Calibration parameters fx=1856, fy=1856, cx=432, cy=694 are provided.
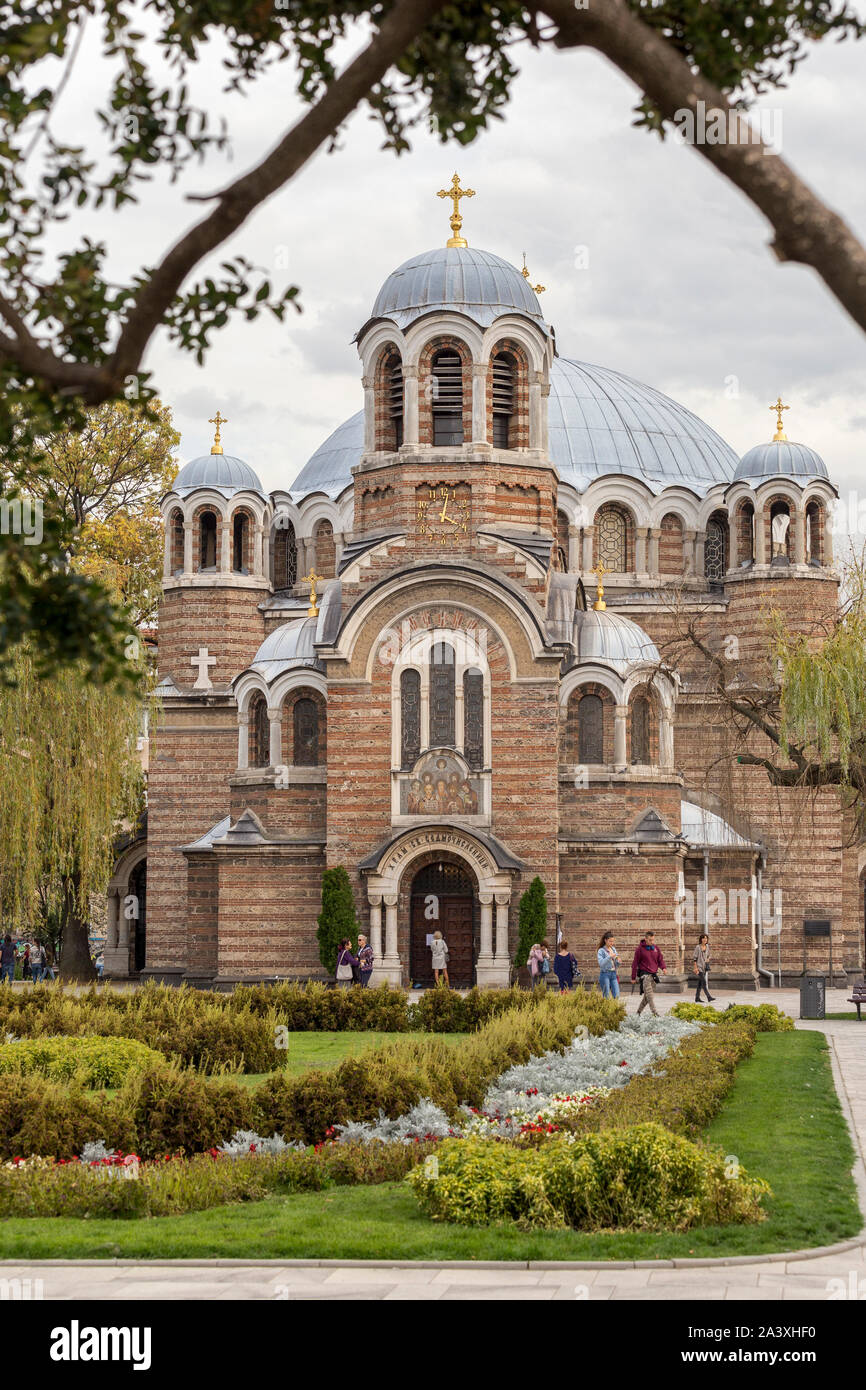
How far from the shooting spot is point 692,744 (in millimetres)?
42750

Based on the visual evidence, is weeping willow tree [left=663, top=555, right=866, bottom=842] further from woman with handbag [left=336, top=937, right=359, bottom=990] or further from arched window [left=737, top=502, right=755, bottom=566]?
arched window [left=737, top=502, right=755, bottom=566]

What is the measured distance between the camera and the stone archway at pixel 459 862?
1375 inches

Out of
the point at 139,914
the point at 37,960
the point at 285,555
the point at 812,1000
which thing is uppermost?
the point at 285,555

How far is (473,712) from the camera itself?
3603cm

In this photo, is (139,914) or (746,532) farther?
(139,914)

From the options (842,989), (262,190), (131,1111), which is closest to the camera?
(262,190)

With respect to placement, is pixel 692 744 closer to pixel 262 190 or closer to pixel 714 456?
pixel 714 456

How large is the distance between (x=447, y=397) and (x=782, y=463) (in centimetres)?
953

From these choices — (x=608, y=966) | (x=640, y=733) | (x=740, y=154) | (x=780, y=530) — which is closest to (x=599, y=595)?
(x=640, y=733)

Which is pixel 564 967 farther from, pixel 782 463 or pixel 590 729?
pixel 782 463

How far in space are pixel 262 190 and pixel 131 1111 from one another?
27.2 ft

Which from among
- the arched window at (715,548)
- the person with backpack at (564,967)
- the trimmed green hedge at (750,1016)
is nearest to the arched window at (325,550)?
the arched window at (715,548)

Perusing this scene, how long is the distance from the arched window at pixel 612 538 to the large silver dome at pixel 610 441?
976mm
